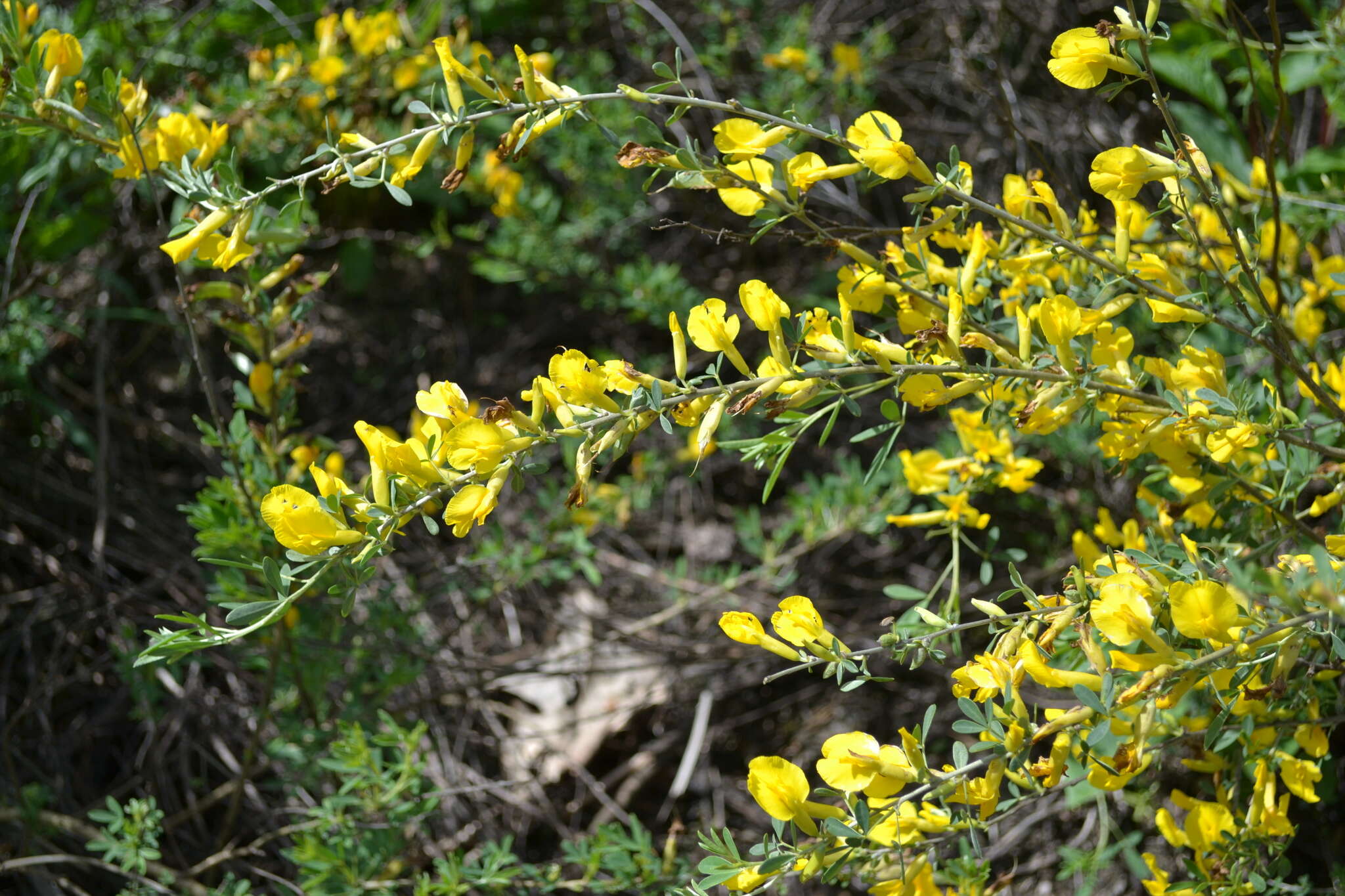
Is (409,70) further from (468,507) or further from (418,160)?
(468,507)

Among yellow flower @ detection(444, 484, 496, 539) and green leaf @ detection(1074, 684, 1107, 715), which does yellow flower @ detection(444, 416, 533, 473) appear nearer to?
yellow flower @ detection(444, 484, 496, 539)

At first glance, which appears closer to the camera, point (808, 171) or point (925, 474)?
point (808, 171)

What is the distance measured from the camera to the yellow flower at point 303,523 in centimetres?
100

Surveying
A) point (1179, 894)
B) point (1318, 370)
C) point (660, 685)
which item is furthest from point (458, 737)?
point (1318, 370)

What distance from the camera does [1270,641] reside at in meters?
0.98

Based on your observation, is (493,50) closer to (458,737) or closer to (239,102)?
(239,102)

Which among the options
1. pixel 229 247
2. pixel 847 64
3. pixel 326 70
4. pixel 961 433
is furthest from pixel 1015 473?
pixel 326 70

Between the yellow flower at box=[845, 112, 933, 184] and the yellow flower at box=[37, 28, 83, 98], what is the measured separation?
1073 mm

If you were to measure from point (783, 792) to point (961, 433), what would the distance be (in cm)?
73

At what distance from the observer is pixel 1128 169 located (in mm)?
1081

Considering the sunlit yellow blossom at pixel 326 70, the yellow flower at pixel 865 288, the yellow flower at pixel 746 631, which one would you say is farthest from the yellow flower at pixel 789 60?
the yellow flower at pixel 746 631

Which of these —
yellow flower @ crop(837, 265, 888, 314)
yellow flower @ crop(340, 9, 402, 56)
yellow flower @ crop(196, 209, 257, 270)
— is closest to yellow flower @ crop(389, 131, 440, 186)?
yellow flower @ crop(196, 209, 257, 270)

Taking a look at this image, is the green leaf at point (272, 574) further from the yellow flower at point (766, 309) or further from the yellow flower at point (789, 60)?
the yellow flower at point (789, 60)

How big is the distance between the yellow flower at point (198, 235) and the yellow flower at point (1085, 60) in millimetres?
964
